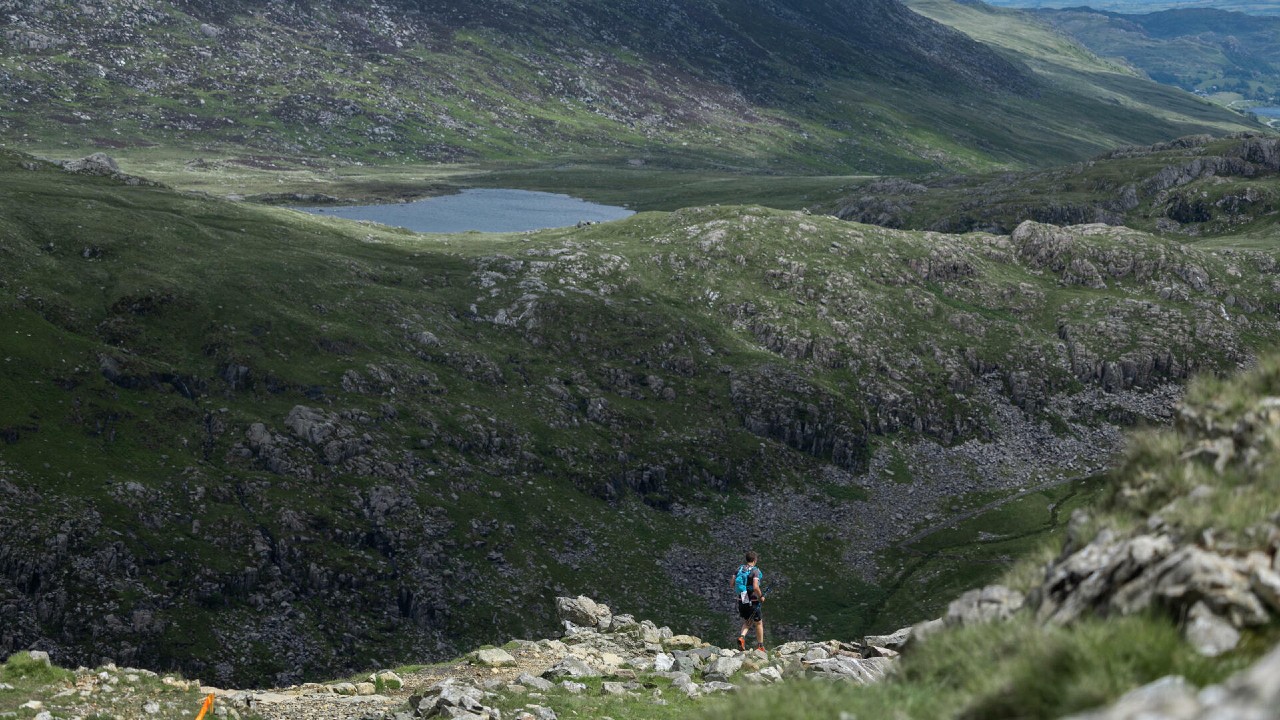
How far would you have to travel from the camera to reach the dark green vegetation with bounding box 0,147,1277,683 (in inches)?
3120

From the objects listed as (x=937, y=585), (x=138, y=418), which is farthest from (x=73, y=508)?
(x=937, y=585)

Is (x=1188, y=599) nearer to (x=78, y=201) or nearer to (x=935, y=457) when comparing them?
(x=935, y=457)

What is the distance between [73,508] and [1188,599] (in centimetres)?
8360

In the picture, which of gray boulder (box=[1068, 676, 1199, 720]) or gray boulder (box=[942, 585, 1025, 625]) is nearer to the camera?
gray boulder (box=[1068, 676, 1199, 720])

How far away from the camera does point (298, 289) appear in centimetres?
12450

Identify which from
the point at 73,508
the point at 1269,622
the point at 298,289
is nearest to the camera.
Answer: the point at 1269,622

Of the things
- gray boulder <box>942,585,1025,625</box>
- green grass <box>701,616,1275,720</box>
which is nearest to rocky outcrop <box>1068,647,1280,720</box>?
green grass <box>701,616,1275,720</box>

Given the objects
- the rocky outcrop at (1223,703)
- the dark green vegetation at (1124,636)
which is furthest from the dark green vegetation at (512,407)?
the rocky outcrop at (1223,703)

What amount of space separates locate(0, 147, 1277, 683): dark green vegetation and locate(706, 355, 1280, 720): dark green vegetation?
6653cm

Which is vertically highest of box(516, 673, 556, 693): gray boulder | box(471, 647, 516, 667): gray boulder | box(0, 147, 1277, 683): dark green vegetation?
box(516, 673, 556, 693): gray boulder

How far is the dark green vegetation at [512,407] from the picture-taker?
260 ft

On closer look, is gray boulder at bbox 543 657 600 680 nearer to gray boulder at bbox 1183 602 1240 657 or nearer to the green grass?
the green grass

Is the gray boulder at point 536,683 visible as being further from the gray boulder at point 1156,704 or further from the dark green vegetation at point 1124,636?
the gray boulder at point 1156,704

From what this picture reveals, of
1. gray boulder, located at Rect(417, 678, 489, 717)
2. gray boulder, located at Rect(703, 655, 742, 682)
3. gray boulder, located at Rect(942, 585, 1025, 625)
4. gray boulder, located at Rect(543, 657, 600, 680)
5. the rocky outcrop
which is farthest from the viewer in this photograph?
gray boulder, located at Rect(543, 657, 600, 680)
